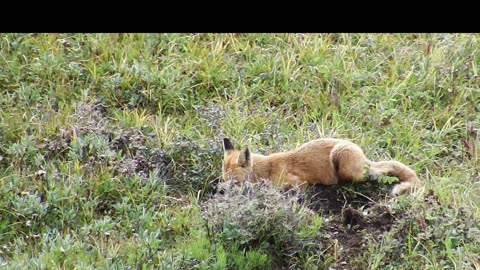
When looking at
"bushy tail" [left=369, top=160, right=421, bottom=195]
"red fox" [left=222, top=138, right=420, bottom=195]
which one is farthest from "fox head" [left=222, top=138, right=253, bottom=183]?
"bushy tail" [left=369, top=160, right=421, bottom=195]

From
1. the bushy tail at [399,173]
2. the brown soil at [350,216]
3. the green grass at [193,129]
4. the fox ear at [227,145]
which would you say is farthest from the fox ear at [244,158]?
the bushy tail at [399,173]

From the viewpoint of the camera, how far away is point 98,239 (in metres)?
7.13

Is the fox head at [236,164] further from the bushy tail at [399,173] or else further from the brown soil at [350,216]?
the bushy tail at [399,173]

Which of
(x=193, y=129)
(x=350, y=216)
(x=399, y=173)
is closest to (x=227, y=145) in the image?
(x=193, y=129)

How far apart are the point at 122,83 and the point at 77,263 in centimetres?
335

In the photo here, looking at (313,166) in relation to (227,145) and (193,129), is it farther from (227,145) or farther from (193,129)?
(193,129)

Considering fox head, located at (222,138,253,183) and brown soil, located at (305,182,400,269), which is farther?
fox head, located at (222,138,253,183)

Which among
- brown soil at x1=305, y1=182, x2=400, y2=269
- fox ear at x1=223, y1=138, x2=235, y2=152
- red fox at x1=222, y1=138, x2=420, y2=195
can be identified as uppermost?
fox ear at x1=223, y1=138, x2=235, y2=152

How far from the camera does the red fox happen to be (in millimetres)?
7777

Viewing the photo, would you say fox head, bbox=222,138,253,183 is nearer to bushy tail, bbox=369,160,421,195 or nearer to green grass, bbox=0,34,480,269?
green grass, bbox=0,34,480,269

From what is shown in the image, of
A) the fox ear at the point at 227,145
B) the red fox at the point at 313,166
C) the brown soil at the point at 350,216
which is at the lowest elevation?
the brown soil at the point at 350,216

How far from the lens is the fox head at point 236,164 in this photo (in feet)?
25.8

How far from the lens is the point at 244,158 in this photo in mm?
7895
